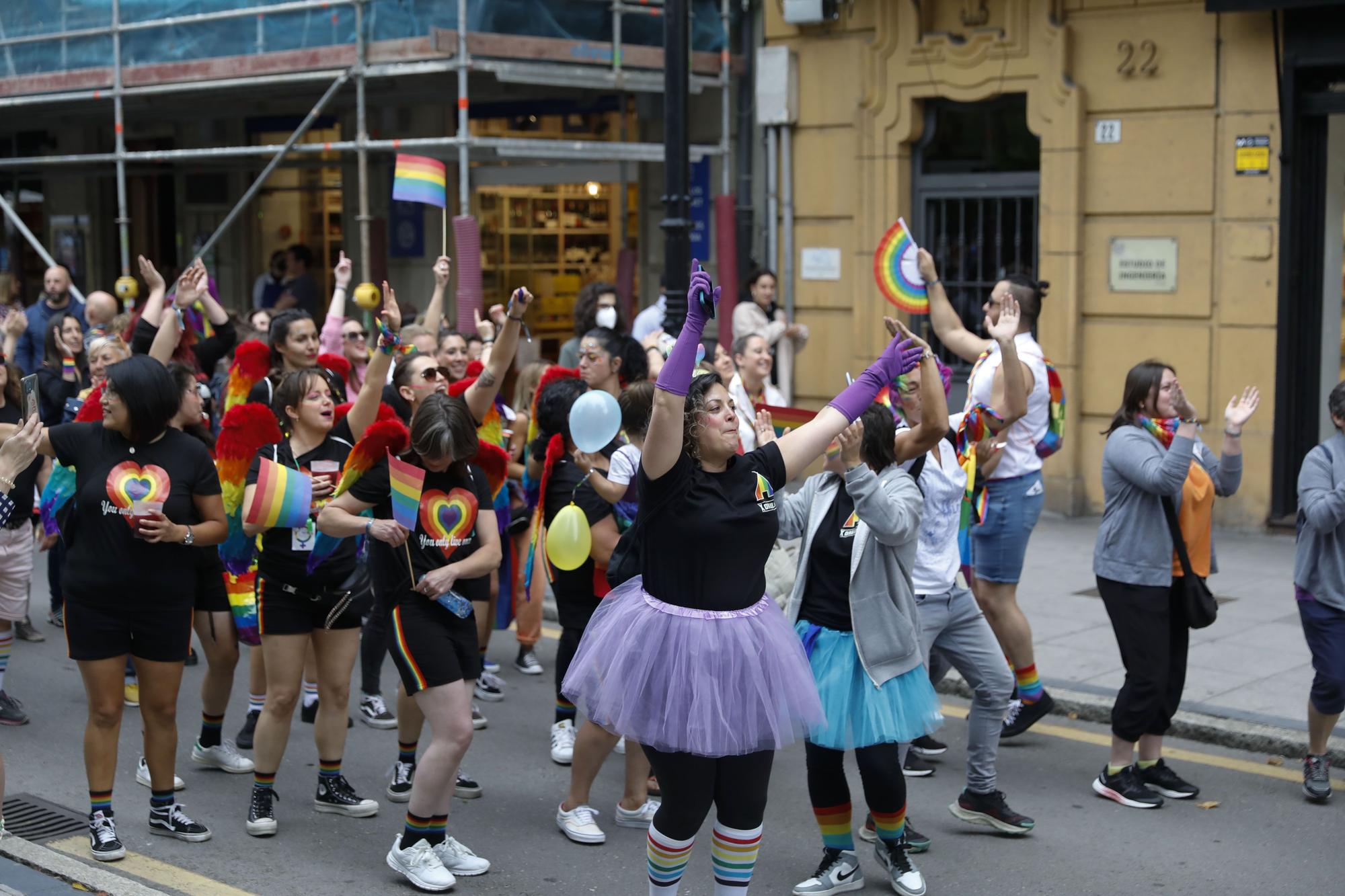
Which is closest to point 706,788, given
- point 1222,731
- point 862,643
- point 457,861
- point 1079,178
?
point 862,643

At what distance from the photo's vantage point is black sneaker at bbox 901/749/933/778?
6.67m

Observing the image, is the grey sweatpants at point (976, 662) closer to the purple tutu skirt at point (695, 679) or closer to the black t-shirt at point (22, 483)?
the purple tutu skirt at point (695, 679)

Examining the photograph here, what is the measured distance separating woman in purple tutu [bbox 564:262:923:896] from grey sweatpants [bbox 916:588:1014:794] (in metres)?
1.27

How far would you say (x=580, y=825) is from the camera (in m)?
5.93

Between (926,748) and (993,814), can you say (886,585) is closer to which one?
(993,814)

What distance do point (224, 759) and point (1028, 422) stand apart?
153 inches

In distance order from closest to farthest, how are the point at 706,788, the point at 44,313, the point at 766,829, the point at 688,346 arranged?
the point at 688,346
the point at 706,788
the point at 766,829
the point at 44,313

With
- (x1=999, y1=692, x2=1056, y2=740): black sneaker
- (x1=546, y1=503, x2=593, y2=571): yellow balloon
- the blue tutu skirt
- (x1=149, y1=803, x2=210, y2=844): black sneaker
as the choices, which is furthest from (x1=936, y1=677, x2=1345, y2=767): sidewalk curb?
(x1=149, y1=803, x2=210, y2=844): black sneaker

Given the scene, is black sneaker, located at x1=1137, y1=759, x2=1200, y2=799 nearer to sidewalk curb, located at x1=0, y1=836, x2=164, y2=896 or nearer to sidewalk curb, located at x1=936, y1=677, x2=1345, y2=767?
sidewalk curb, located at x1=936, y1=677, x2=1345, y2=767

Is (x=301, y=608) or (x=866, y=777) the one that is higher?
(x=301, y=608)

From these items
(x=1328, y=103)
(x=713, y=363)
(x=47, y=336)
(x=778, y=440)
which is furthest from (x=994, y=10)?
(x=778, y=440)

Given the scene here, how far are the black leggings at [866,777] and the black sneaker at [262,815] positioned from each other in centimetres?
212

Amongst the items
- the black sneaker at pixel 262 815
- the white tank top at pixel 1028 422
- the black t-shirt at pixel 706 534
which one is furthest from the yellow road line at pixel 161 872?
the white tank top at pixel 1028 422

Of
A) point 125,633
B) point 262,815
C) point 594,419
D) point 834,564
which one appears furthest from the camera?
point 262,815
